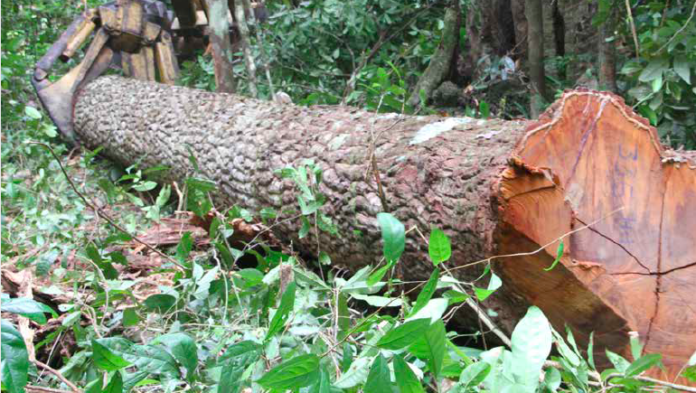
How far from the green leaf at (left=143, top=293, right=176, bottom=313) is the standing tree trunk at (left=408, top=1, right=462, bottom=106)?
125 inches

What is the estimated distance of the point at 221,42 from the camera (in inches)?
189

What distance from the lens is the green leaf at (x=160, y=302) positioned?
1.86 metres

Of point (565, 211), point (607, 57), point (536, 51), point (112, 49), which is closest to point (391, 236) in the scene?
point (565, 211)

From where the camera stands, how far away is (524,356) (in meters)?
1.30

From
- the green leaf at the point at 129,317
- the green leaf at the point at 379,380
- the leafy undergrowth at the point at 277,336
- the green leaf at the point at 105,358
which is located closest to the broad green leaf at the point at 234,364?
the leafy undergrowth at the point at 277,336

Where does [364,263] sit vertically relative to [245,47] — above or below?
below

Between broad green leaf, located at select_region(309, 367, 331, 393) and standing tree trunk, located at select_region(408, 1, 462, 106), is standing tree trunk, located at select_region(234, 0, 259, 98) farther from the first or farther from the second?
broad green leaf, located at select_region(309, 367, 331, 393)

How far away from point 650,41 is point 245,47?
2.73 m

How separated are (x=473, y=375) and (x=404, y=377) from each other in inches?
9.4

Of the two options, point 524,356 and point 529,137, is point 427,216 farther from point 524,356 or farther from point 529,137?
point 524,356

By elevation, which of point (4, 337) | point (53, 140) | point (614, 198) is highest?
point (4, 337)

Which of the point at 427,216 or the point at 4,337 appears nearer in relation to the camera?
the point at 4,337

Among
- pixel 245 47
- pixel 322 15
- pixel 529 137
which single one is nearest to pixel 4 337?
pixel 529 137

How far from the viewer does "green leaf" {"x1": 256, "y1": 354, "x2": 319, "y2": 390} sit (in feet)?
3.59
